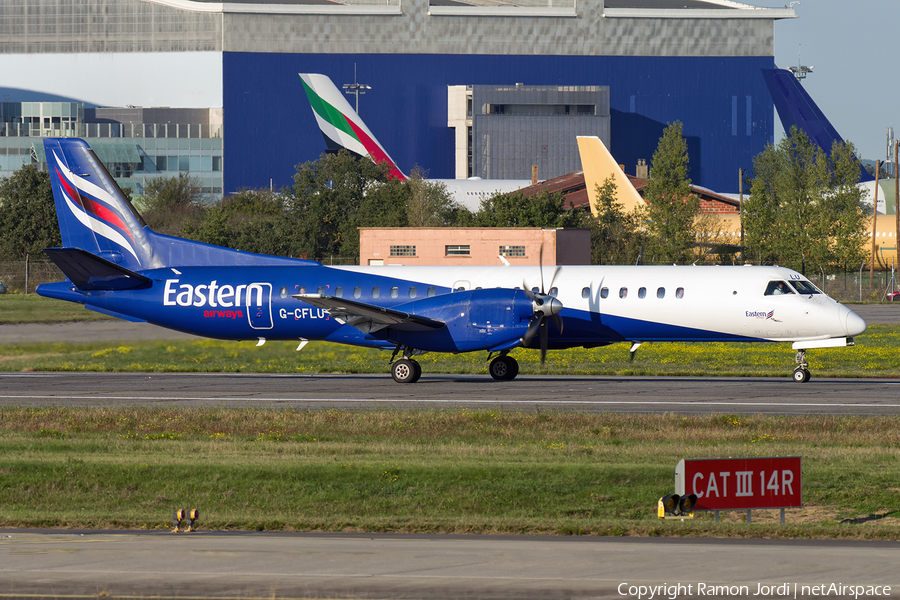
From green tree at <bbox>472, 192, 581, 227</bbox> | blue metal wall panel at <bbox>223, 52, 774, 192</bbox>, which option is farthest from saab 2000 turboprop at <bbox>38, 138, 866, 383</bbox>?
blue metal wall panel at <bbox>223, 52, 774, 192</bbox>

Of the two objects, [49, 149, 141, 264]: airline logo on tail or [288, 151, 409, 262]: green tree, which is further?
[288, 151, 409, 262]: green tree

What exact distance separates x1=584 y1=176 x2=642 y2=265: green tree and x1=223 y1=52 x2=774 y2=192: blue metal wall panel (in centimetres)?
5263

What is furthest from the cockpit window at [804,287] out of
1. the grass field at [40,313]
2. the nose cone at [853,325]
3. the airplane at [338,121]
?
the airplane at [338,121]

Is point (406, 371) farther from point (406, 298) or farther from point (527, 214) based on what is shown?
point (527, 214)

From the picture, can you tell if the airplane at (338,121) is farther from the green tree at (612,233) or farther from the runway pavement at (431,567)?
the runway pavement at (431,567)

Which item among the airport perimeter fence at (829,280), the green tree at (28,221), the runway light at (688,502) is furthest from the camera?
the green tree at (28,221)

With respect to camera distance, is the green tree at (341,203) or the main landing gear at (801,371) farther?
the green tree at (341,203)

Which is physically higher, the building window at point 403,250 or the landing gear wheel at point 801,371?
the building window at point 403,250

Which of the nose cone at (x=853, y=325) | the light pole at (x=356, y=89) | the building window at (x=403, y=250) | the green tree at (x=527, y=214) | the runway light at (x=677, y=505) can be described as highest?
the light pole at (x=356, y=89)

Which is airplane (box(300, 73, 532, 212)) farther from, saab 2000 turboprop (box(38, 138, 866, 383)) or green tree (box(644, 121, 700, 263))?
saab 2000 turboprop (box(38, 138, 866, 383))

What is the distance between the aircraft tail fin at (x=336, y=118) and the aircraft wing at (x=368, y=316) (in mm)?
91581

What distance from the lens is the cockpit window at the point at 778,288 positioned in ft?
98.8

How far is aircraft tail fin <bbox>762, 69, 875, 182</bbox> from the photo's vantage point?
110 m

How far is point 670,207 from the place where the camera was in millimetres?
74438
